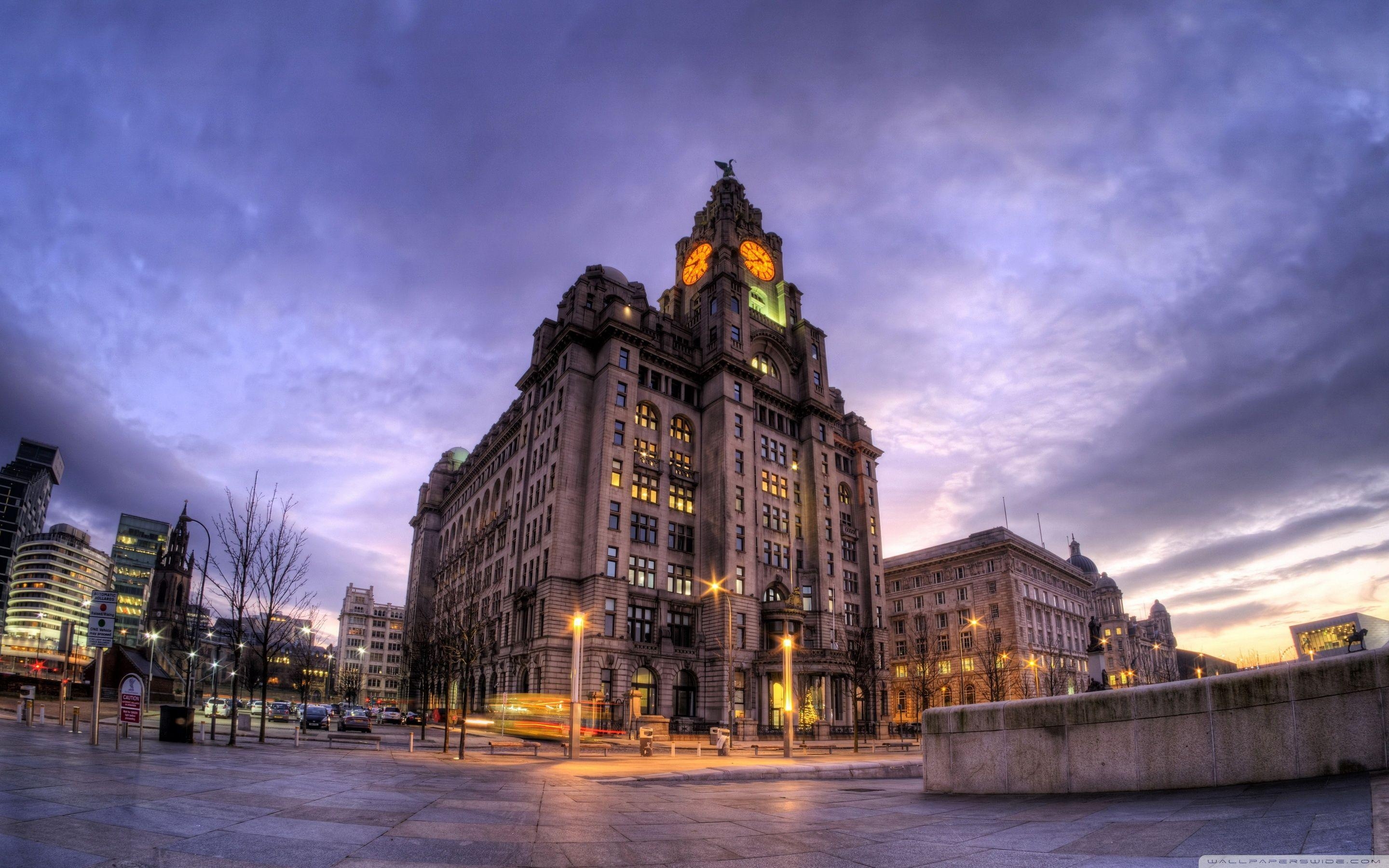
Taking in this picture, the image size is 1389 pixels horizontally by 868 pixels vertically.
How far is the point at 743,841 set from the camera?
9469 mm

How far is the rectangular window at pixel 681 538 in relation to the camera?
6756 centimetres

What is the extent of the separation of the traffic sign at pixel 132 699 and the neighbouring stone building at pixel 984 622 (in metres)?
76.3

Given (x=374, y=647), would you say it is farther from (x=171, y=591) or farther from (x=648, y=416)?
(x=648, y=416)

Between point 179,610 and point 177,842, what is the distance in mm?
144963

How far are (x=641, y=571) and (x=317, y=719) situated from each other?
26902 mm

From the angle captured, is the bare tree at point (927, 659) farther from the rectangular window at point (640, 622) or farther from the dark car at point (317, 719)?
the dark car at point (317, 719)

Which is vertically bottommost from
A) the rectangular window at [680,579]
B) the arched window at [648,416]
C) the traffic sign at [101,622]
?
the traffic sign at [101,622]

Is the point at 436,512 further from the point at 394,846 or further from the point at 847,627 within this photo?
the point at 394,846

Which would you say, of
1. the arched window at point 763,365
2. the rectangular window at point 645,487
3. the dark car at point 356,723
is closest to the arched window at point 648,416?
the rectangular window at point 645,487

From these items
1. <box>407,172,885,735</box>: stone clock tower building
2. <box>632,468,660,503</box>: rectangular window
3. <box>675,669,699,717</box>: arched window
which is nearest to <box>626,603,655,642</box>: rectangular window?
<box>407,172,885,735</box>: stone clock tower building

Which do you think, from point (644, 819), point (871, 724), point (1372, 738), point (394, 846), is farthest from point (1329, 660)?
point (871, 724)

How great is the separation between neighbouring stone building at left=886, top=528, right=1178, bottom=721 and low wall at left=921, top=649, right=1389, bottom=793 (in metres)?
74.0

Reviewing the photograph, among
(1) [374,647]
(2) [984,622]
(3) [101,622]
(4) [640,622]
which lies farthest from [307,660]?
(1) [374,647]
